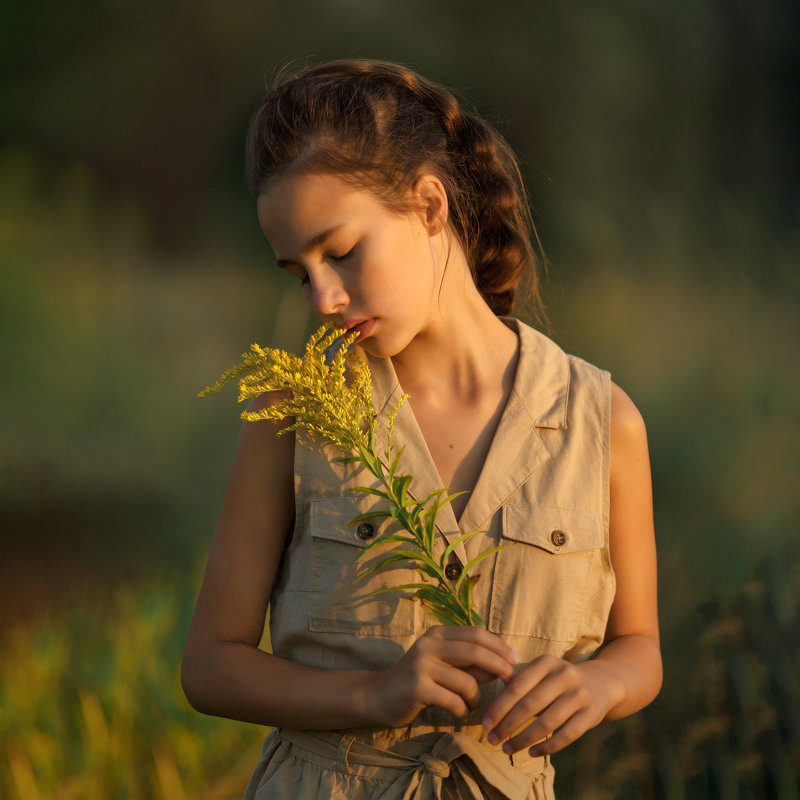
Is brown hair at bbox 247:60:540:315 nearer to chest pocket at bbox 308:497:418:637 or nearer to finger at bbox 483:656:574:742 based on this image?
chest pocket at bbox 308:497:418:637

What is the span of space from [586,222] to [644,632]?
2.23 m

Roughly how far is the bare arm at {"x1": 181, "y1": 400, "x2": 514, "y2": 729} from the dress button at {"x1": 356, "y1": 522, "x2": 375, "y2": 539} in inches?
6.5

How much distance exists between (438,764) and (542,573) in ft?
1.29

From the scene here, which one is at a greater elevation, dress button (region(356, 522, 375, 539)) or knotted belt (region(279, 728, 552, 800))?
dress button (region(356, 522, 375, 539))

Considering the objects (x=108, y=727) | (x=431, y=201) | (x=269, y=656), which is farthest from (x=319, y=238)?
(x=108, y=727)

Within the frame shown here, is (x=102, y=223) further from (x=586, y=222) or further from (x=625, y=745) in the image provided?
(x=625, y=745)

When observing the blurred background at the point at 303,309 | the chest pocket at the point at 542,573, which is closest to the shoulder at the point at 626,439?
the chest pocket at the point at 542,573

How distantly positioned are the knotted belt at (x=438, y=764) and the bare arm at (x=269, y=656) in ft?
0.33

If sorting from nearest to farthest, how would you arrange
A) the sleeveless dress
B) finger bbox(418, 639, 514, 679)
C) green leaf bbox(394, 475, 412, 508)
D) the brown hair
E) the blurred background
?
finger bbox(418, 639, 514, 679) → green leaf bbox(394, 475, 412, 508) → the sleeveless dress → the brown hair → the blurred background

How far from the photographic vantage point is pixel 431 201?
1869mm

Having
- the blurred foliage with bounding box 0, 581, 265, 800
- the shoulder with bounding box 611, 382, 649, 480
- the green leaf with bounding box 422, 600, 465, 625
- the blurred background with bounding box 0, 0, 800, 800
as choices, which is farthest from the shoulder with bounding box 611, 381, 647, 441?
the blurred foliage with bounding box 0, 581, 265, 800

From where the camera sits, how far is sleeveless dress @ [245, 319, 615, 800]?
5.46 feet

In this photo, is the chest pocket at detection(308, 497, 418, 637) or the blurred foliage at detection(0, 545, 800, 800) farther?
the blurred foliage at detection(0, 545, 800, 800)

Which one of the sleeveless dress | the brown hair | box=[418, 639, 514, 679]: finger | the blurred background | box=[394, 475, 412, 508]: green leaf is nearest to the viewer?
box=[418, 639, 514, 679]: finger
